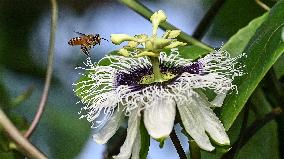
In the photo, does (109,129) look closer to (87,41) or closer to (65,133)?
(87,41)

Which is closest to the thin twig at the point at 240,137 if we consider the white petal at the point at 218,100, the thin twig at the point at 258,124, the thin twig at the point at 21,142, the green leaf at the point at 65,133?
the thin twig at the point at 258,124

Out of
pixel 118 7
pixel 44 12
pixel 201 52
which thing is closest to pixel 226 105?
pixel 201 52

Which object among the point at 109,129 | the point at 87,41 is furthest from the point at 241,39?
the point at 109,129

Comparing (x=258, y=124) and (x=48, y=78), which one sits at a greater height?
(x=258, y=124)

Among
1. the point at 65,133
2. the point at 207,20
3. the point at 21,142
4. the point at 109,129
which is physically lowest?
the point at 65,133

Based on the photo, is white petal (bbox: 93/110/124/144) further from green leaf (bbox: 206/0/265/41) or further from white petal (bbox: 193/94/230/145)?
green leaf (bbox: 206/0/265/41)

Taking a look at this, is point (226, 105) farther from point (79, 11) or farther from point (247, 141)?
point (79, 11)
